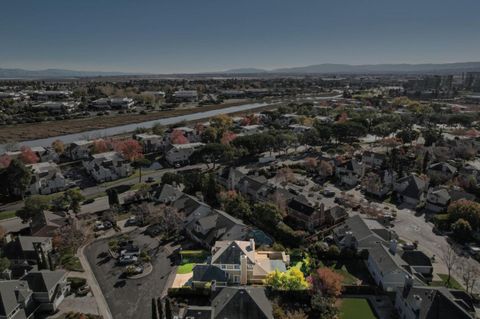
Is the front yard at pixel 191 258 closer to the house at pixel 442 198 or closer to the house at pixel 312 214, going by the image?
the house at pixel 312 214

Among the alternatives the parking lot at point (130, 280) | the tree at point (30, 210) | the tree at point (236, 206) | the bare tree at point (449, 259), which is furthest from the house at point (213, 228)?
the bare tree at point (449, 259)

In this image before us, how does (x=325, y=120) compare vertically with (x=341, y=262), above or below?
above

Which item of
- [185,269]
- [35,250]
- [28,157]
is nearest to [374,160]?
[185,269]

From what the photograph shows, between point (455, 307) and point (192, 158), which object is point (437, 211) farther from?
point (192, 158)

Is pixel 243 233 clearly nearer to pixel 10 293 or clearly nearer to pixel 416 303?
pixel 416 303

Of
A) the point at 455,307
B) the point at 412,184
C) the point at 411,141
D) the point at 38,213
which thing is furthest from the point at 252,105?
the point at 455,307

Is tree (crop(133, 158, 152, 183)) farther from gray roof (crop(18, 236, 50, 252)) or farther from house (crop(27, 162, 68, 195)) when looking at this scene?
gray roof (crop(18, 236, 50, 252))
